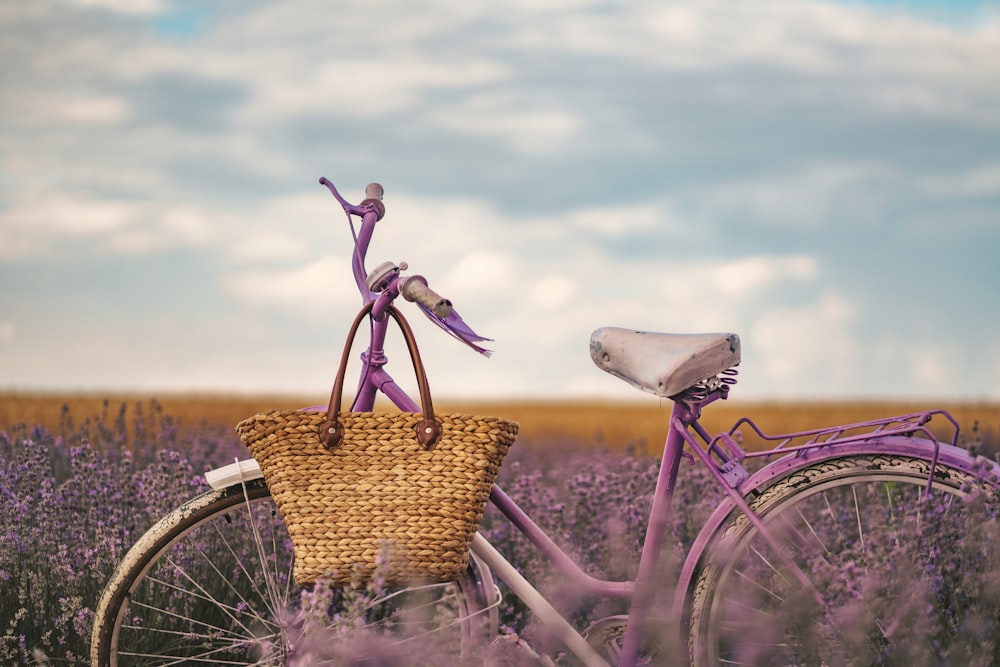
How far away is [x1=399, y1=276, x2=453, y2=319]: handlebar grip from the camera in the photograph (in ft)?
10.6

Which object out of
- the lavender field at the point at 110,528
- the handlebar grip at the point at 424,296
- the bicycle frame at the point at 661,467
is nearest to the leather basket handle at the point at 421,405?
the handlebar grip at the point at 424,296

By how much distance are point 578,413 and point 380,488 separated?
8.77 metres

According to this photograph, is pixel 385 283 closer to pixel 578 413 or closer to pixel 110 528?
pixel 110 528

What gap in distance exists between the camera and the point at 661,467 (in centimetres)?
356

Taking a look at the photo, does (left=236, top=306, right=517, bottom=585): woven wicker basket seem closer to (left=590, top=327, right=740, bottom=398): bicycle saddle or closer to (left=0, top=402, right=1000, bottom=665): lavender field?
(left=590, top=327, right=740, bottom=398): bicycle saddle

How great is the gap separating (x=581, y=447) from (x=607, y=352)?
5.08 metres

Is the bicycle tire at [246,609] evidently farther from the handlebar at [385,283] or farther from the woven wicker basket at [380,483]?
the handlebar at [385,283]

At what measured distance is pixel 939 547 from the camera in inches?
137

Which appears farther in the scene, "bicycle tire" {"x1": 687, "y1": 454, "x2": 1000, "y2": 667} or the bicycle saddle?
the bicycle saddle

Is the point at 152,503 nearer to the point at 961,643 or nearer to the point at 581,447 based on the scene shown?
the point at 961,643

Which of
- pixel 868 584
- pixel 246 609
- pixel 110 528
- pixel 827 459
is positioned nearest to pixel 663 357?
pixel 827 459

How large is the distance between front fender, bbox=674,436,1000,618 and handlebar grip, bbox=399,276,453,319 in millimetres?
1081

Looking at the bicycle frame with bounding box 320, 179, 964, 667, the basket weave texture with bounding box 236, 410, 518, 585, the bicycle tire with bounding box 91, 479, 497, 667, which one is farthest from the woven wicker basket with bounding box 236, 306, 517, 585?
the bicycle frame with bounding box 320, 179, 964, 667

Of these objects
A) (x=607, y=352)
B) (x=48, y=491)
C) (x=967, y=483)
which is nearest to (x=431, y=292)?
(x=607, y=352)
